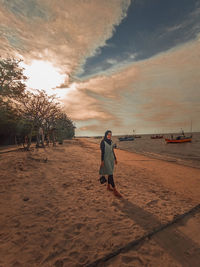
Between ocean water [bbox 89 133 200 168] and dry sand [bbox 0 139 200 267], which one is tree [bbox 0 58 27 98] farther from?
ocean water [bbox 89 133 200 168]

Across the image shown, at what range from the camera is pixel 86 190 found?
5285mm

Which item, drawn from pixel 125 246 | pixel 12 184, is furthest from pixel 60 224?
pixel 12 184

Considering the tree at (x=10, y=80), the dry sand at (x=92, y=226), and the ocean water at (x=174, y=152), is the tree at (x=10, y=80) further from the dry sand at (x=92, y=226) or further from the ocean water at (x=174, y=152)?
the ocean water at (x=174, y=152)

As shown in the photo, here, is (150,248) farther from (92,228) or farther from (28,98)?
(28,98)

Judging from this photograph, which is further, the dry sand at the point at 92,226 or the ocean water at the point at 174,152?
the ocean water at the point at 174,152

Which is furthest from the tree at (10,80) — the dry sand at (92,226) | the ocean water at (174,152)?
the ocean water at (174,152)

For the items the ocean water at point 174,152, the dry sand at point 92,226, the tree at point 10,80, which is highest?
the tree at point 10,80

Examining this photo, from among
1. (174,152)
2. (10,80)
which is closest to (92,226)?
(10,80)

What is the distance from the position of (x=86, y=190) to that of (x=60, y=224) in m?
2.19

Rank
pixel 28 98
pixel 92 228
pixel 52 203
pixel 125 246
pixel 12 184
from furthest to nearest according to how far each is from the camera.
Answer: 1. pixel 28 98
2. pixel 12 184
3. pixel 52 203
4. pixel 92 228
5. pixel 125 246

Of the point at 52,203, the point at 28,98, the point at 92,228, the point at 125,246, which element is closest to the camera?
the point at 125,246

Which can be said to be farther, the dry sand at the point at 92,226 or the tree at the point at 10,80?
the tree at the point at 10,80

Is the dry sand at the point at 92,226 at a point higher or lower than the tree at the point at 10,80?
lower

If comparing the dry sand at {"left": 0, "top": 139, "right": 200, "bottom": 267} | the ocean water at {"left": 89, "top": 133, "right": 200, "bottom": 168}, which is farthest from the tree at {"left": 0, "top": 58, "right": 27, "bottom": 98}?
the ocean water at {"left": 89, "top": 133, "right": 200, "bottom": 168}
